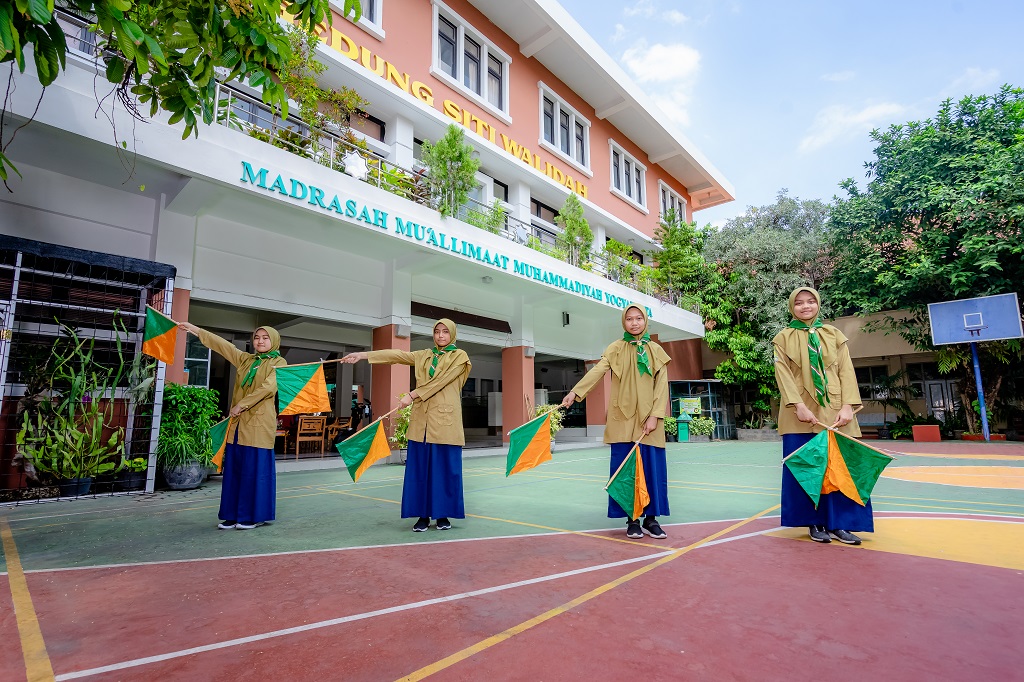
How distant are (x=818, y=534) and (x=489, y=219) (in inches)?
386

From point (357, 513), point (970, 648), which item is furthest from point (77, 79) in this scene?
point (970, 648)

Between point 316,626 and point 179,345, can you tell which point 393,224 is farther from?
point 316,626

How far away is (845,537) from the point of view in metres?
3.85

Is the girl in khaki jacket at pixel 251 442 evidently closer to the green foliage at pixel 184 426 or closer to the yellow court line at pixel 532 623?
the green foliage at pixel 184 426

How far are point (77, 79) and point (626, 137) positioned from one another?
58.9 ft

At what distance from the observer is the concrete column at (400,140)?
12148 millimetres

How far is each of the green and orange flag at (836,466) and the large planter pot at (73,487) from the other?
779 centimetres

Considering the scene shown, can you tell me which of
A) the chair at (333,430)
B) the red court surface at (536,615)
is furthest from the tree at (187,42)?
the chair at (333,430)

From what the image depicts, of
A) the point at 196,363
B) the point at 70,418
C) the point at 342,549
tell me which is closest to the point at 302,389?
the point at 342,549

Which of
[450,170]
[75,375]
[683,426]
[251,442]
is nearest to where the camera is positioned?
[251,442]

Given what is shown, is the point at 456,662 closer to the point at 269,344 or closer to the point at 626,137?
the point at 269,344

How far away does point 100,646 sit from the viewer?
2.24 metres

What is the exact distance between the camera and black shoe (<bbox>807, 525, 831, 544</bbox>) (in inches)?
152

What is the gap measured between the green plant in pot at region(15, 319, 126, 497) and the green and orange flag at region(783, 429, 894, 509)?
7.51m
